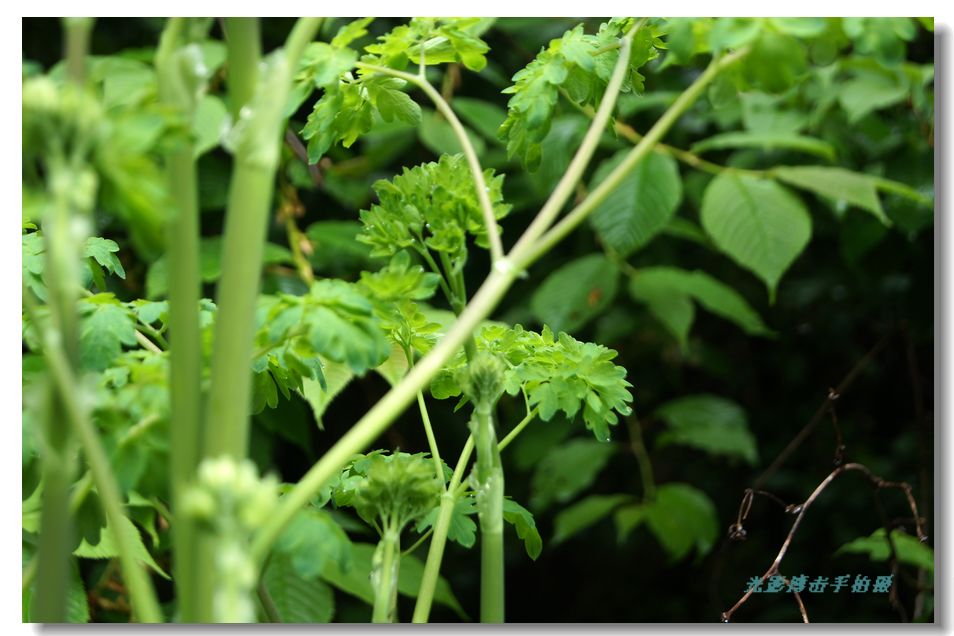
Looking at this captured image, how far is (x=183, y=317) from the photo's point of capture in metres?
0.48

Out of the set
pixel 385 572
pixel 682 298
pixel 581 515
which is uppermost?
pixel 682 298

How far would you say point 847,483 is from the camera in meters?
1.87

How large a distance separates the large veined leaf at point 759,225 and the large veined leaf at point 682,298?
5.6 inches

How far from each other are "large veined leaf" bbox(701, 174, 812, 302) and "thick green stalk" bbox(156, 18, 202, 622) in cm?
96

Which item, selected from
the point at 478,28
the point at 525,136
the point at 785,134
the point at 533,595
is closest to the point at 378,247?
the point at 525,136

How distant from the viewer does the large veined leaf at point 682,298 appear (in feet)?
Answer: 4.88

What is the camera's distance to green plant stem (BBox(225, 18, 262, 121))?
493 millimetres

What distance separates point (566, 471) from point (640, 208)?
1.49 feet

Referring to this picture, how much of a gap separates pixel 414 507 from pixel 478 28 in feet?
1.32

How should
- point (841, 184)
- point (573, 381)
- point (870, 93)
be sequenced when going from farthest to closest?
1. point (870, 93)
2. point (841, 184)
3. point (573, 381)

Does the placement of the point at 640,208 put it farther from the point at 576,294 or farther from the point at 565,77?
the point at 565,77

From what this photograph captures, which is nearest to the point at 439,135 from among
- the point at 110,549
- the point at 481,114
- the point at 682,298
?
the point at 481,114

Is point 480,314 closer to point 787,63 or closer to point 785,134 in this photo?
point 787,63

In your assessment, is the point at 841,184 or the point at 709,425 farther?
the point at 709,425
